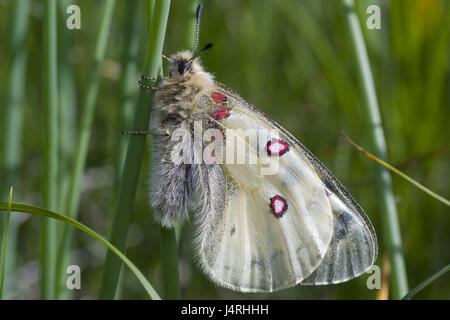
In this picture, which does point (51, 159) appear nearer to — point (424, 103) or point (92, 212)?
point (92, 212)

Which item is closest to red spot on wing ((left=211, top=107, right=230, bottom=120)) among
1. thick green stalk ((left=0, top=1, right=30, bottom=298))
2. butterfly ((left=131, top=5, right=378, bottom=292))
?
butterfly ((left=131, top=5, right=378, bottom=292))

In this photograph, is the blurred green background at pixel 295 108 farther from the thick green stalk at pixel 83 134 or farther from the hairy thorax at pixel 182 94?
the hairy thorax at pixel 182 94

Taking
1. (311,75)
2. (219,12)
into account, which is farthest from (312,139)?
(219,12)

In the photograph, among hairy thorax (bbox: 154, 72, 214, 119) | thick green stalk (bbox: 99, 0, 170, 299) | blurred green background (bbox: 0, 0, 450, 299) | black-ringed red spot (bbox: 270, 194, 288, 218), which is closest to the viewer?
thick green stalk (bbox: 99, 0, 170, 299)

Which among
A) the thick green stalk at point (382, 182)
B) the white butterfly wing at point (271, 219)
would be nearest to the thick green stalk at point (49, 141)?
the white butterfly wing at point (271, 219)

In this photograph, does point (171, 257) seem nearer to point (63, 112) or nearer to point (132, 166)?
point (132, 166)

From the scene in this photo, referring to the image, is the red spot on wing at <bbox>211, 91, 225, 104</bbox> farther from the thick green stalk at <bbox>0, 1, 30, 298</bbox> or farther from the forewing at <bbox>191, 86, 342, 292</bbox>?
the thick green stalk at <bbox>0, 1, 30, 298</bbox>
